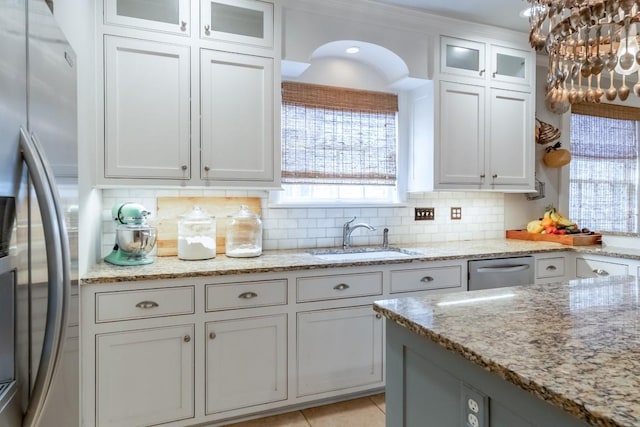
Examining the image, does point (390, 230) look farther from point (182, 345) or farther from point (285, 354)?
point (182, 345)

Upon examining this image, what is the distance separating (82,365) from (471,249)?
2.51 m

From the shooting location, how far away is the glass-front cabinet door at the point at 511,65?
10.4 ft

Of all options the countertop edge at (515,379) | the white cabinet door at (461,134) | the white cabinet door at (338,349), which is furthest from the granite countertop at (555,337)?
the white cabinet door at (461,134)

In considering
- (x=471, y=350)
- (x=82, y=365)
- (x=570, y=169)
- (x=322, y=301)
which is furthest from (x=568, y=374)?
(x=570, y=169)

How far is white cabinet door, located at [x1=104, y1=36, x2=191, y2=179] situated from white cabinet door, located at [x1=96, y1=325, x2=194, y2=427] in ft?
2.87

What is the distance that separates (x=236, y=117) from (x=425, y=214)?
178cm

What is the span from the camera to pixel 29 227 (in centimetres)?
87

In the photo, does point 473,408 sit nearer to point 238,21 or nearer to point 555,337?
point 555,337

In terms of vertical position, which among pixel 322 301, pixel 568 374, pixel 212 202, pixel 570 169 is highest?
pixel 570 169

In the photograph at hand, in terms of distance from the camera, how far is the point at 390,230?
3.24 meters

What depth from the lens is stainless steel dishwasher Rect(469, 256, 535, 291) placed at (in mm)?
2740

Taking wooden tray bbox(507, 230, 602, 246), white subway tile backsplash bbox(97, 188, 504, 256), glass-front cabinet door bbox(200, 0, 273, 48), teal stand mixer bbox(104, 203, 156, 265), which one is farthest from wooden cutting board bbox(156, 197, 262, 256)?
wooden tray bbox(507, 230, 602, 246)

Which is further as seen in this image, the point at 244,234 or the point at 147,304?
the point at 244,234

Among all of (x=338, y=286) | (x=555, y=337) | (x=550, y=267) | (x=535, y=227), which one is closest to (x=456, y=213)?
(x=535, y=227)
